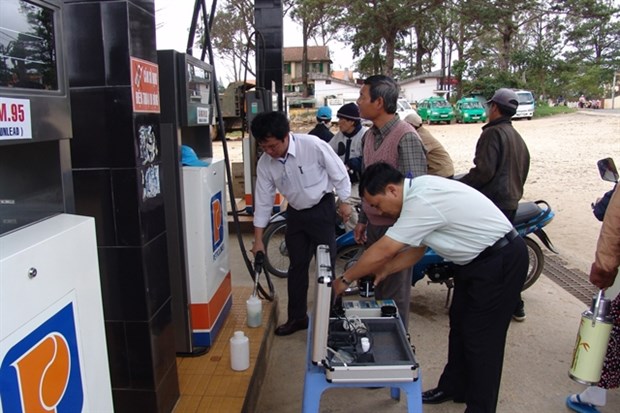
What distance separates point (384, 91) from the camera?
3.06m

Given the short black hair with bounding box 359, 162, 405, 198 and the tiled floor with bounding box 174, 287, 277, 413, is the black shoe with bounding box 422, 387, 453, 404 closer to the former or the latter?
the tiled floor with bounding box 174, 287, 277, 413

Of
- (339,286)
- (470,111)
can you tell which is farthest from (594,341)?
(470,111)

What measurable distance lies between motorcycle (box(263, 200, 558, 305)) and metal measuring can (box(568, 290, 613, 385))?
3.41 feet

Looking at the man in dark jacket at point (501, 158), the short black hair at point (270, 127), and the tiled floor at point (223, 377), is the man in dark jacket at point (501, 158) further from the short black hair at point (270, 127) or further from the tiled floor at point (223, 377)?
the tiled floor at point (223, 377)

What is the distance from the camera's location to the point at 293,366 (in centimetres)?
343

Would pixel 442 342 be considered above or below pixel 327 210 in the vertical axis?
below

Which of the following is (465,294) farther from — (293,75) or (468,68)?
(293,75)

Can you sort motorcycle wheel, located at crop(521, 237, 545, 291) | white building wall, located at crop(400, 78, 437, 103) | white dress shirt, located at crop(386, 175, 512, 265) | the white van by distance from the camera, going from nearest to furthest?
1. white dress shirt, located at crop(386, 175, 512, 265)
2. motorcycle wheel, located at crop(521, 237, 545, 291)
3. the white van
4. white building wall, located at crop(400, 78, 437, 103)

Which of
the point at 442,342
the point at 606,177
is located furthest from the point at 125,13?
the point at 442,342

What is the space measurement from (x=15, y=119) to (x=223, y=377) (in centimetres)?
191

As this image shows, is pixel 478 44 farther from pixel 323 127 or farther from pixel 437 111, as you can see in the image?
pixel 323 127

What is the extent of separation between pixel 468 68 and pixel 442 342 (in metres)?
38.1

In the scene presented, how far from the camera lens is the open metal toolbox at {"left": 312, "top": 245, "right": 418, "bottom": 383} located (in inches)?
81.7

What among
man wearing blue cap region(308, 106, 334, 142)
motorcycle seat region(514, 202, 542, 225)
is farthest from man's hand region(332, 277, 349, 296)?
man wearing blue cap region(308, 106, 334, 142)
